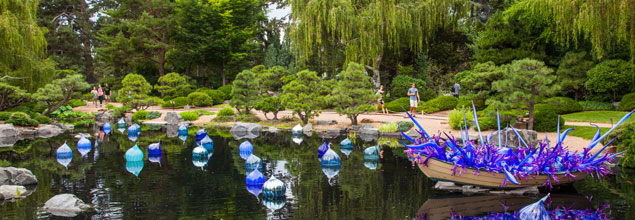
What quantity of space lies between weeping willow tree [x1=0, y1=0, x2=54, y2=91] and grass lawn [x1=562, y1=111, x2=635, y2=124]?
2103 cm

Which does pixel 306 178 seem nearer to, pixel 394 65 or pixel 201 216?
pixel 201 216

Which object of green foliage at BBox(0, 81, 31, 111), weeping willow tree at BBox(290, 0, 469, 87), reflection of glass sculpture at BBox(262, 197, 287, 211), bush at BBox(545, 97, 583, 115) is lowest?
reflection of glass sculpture at BBox(262, 197, 287, 211)

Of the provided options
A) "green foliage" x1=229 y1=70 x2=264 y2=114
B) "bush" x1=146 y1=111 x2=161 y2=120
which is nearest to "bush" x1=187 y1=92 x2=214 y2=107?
"bush" x1=146 y1=111 x2=161 y2=120

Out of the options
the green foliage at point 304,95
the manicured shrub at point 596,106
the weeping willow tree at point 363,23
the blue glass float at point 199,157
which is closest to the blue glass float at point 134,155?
the blue glass float at point 199,157

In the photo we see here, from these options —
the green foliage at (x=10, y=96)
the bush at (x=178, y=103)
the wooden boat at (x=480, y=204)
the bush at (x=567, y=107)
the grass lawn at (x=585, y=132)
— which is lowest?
the wooden boat at (x=480, y=204)

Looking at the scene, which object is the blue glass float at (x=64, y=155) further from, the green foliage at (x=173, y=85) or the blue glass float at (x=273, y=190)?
the green foliage at (x=173, y=85)

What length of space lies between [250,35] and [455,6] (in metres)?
16.4

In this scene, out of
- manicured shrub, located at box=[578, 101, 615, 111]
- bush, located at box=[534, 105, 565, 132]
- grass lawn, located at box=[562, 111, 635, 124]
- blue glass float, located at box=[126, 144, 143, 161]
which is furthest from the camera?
manicured shrub, located at box=[578, 101, 615, 111]

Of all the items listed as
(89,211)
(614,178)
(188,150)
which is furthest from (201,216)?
(614,178)

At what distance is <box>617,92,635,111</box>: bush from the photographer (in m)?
17.7

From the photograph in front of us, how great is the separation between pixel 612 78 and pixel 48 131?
23.0 meters

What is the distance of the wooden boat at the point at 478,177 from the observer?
829 cm

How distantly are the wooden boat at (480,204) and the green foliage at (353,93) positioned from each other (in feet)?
33.6

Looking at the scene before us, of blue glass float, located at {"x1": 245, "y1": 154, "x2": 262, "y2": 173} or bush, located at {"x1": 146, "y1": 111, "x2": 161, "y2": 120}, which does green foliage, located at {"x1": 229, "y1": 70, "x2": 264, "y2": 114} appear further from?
blue glass float, located at {"x1": 245, "y1": 154, "x2": 262, "y2": 173}
